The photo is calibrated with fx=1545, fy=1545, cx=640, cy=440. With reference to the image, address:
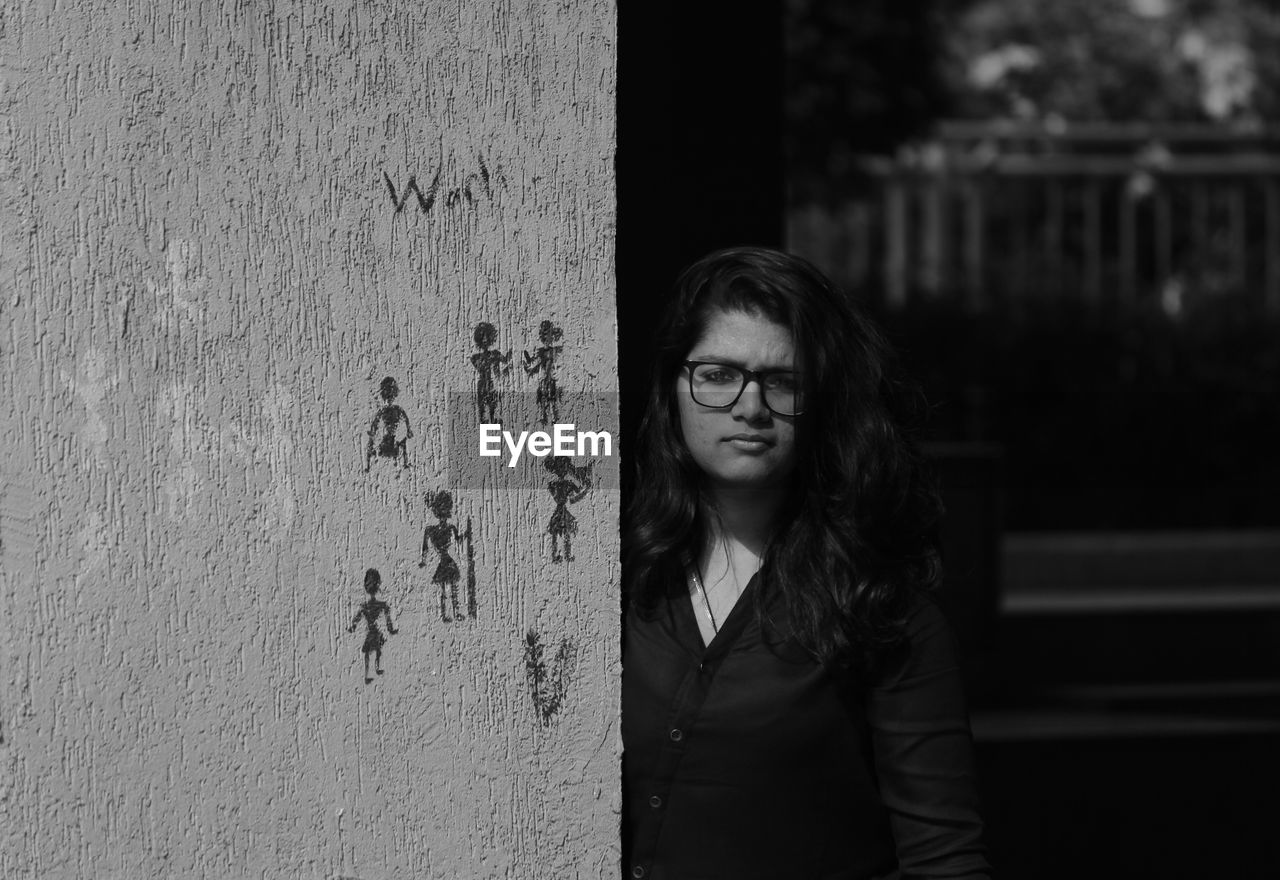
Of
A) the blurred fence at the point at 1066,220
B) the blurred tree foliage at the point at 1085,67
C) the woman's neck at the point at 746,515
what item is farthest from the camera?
the blurred fence at the point at 1066,220

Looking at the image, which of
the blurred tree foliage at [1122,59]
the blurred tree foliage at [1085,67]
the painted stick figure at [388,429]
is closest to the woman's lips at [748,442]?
the painted stick figure at [388,429]

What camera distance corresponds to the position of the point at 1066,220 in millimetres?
13016

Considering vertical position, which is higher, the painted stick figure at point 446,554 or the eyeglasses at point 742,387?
the eyeglasses at point 742,387

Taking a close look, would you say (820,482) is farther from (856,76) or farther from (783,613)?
(856,76)

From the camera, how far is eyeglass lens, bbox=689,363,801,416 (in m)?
1.84

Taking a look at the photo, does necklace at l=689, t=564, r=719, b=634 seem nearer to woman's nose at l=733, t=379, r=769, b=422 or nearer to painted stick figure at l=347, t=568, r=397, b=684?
woman's nose at l=733, t=379, r=769, b=422

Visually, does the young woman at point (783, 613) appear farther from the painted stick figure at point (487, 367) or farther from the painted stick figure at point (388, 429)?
the painted stick figure at point (388, 429)

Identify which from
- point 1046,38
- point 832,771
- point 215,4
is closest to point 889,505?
point 832,771

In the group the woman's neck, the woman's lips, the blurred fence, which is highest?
the blurred fence

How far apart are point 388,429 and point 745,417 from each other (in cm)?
42

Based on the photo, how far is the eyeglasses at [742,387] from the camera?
184 centimetres

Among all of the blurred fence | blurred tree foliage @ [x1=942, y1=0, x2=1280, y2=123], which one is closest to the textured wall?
the blurred fence

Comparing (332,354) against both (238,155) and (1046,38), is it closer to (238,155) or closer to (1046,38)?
(238,155)

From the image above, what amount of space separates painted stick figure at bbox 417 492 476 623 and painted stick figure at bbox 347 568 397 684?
0.06 meters
